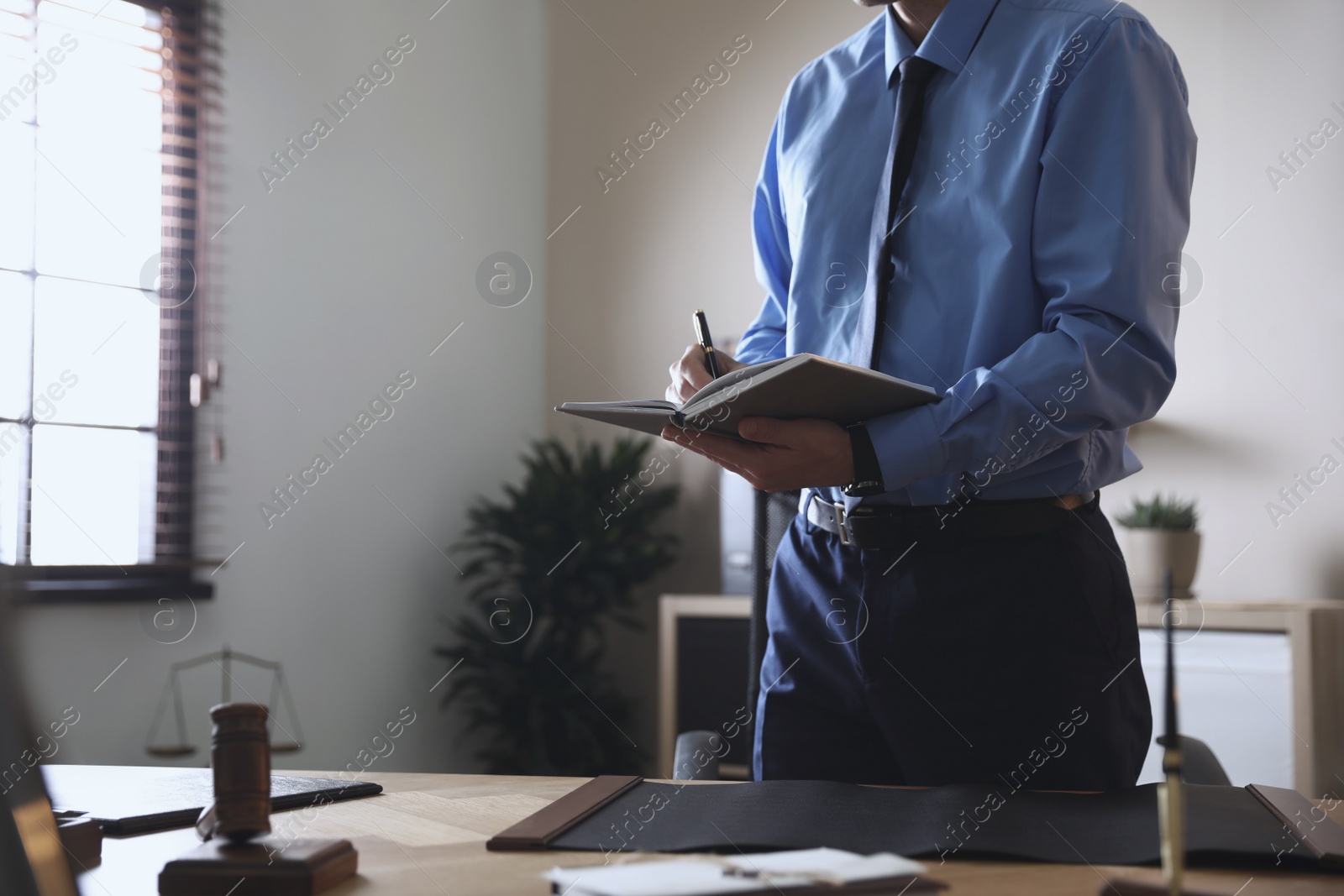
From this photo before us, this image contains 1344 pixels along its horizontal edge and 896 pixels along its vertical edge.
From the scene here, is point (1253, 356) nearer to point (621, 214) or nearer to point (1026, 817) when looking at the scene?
point (621, 214)

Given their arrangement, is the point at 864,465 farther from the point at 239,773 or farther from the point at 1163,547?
the point at 1163,547

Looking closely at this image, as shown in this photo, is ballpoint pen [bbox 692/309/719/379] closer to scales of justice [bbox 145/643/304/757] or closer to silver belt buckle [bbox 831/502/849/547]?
silver belt buckle [bbox 831/502/849/547]

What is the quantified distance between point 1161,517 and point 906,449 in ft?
6.22

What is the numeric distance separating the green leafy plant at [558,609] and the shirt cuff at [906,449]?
8.41ft

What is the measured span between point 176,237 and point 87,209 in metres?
0.25

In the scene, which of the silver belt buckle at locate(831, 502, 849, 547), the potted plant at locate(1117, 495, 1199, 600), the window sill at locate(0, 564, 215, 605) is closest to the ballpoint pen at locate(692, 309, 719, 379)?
the silver belt buckle at locate(831, 502, 849, 547)

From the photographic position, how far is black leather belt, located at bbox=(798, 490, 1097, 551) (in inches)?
46.5

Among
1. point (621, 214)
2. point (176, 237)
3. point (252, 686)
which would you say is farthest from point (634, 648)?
point (176, 237)

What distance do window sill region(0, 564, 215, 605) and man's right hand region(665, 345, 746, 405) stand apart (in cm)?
177

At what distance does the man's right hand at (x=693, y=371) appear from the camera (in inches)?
55.6

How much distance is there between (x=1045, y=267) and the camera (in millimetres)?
1230

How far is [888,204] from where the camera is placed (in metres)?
1.34

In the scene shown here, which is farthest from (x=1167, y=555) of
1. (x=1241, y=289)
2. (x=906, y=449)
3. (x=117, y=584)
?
(x=117, y=584)

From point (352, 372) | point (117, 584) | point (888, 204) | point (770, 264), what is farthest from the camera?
point (352, 372)
